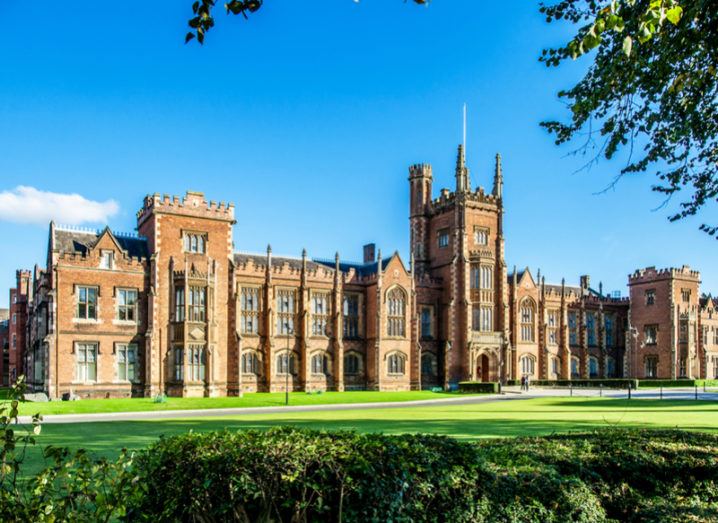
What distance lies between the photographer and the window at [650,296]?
74.0 meters

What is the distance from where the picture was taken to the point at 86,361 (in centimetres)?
4284

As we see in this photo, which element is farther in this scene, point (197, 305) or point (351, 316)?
point (351, 316)

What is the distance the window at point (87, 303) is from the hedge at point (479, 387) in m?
A: 28.9

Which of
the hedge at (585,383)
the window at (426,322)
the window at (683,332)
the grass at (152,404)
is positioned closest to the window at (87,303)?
the grass at (152,404)

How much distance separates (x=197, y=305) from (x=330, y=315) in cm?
1327

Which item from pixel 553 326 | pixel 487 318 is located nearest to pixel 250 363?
pixel 487 318

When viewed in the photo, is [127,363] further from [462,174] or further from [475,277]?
[462,174]

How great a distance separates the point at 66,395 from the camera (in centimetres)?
4112

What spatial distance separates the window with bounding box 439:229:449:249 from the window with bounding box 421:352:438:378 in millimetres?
10372

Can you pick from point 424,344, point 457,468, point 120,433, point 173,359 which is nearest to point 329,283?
point 424,344

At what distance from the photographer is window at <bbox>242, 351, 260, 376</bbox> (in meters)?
51.4

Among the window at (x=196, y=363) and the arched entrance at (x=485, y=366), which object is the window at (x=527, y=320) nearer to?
the arched entrance at (x=485, y=366)

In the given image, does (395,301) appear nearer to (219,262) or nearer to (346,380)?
(346,380)

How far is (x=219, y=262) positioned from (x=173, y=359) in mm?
7530
